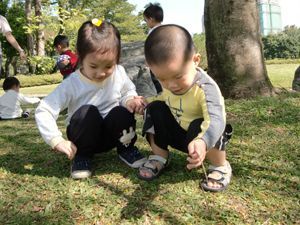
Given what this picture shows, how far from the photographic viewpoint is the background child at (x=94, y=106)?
7.65 ft

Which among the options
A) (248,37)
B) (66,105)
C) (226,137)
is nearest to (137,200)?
(226,137)

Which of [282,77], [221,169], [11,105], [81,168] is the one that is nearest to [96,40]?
[81,168]

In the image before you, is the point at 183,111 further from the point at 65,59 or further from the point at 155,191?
the point at 65,59

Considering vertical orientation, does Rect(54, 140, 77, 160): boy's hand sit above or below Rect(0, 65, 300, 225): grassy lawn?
above

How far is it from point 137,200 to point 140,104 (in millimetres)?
650

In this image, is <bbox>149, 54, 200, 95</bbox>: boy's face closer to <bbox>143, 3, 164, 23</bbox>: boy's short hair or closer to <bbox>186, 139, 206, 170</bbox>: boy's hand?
<bbox>186, 139, 206, 170</bbox>: boy's hand

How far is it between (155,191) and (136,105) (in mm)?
581

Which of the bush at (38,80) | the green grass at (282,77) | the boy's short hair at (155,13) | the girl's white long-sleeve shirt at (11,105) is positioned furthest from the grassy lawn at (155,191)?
the bush at (38,80)

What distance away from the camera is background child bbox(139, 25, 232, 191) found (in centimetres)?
197

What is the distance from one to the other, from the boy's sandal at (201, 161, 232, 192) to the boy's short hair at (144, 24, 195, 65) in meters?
0.64

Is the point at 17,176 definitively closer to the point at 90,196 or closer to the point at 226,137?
the point at 90,196

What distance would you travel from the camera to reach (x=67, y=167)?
263 centimetres

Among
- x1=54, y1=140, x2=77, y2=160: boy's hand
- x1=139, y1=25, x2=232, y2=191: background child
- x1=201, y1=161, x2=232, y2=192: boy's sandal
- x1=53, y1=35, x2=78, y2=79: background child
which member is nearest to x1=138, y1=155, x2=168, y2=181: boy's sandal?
x1=139, y1=25, x2=232, y2=191: background child

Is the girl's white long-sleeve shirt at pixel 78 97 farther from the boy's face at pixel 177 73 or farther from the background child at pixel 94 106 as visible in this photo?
the boy's face at pixel 177 73
